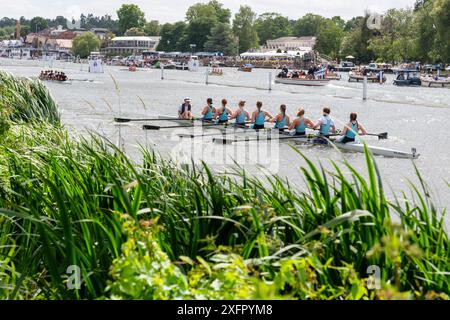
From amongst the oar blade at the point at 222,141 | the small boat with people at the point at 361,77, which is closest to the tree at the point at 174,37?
the small boat with people at the point at 361,77

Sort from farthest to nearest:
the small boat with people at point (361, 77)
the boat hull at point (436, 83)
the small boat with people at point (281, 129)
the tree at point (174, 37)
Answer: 1. the tree at point (174, 37)
2. the small boat with people at point (361, 77)
3. the boat hull at point (436, 83)
4. the small boat with people at point (281, 129)

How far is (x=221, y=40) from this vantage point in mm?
183625

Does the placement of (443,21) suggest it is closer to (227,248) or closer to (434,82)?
(434,82)

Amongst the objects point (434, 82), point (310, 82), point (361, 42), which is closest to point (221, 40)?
point (361, 42)

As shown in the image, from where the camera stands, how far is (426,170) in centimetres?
2250

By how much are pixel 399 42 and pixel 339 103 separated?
189 ft

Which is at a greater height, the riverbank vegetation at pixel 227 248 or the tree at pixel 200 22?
the tree at pixel 200 22

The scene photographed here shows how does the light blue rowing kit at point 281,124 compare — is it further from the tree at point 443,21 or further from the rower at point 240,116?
the tree at point 443,21

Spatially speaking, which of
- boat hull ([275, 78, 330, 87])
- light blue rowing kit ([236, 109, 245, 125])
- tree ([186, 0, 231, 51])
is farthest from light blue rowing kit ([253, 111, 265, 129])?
tree ([186, 0, 231, 51])

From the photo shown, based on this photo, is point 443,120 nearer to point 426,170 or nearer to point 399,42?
point 426,170

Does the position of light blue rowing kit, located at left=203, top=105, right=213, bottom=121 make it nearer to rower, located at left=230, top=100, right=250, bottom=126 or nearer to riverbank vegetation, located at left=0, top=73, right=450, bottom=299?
rower, located at left=230, top=100, right=250, bottom=126

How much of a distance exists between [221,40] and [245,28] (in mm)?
14278

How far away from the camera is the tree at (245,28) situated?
194250 millimetres

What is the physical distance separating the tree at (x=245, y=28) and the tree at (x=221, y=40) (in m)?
9.83
